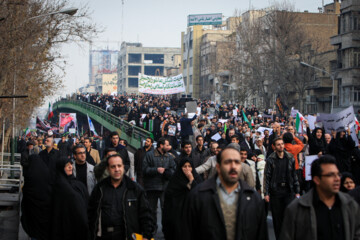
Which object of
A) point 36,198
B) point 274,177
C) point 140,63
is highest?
point 140,63

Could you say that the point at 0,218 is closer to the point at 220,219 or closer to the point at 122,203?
the point at 122,203

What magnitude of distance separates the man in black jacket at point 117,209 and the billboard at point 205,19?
102m

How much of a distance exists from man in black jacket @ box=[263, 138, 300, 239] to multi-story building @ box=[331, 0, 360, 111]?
38394 mm

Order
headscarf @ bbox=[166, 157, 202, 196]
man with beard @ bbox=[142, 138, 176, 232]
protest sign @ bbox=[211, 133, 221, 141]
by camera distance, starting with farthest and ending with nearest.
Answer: protest sign @ bbox=[211, 133, 221, 141]
man with beard @ bbox=[142, 138, 176, 232]
headscarf @ bbox=[166, 157, 202, 196]

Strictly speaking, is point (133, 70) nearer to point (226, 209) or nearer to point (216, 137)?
point (216, 137)

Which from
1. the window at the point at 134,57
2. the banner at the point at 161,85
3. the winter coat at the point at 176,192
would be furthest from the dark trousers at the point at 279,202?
the window at the point at 134,57

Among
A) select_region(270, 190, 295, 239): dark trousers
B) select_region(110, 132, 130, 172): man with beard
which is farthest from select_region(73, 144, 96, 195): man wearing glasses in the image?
select_region(110, 132, 130, 172): man with beard

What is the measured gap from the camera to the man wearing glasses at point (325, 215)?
15.8 ft

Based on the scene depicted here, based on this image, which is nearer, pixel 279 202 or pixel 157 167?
pixel 279 202

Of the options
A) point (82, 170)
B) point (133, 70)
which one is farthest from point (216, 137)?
point (133, 70)

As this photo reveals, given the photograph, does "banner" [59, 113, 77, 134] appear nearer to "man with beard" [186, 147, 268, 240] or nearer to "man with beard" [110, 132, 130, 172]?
"man with beard" [110, 132, 130, 172]

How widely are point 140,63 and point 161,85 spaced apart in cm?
12162

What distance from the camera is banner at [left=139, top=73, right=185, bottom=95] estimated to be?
47.9 metres

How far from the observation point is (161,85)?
160 ft
